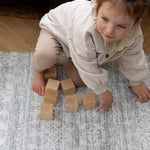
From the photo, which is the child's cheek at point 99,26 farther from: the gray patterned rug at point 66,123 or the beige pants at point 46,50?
the gray patterned rug at point 66,123

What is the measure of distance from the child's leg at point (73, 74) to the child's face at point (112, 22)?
44 cm

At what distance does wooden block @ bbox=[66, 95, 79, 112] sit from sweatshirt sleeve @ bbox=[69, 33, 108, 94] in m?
0.14

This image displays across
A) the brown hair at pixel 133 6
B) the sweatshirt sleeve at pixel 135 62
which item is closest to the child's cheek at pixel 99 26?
the brown hair at pixel 133 6

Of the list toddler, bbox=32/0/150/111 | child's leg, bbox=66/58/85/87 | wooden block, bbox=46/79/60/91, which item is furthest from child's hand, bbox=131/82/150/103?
wooden block, bbox=46/79/60/91

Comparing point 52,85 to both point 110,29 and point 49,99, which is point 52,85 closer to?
point 49,99

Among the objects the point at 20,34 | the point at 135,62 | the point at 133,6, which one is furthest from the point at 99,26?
the point at 20,34

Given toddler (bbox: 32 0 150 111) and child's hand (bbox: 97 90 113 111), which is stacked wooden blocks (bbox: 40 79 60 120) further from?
child's hand (bbox: 97 90 113 111)

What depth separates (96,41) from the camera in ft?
3.48

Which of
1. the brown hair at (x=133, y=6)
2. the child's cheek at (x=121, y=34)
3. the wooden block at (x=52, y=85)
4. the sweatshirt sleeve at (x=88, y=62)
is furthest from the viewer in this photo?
the wooden block at (x=52, y=85)

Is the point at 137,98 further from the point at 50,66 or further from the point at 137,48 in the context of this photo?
the point at 50,66

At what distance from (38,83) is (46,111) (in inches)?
7.8

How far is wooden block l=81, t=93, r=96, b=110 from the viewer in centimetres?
131

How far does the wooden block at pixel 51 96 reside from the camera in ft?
4.30

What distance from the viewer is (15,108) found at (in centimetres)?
133
